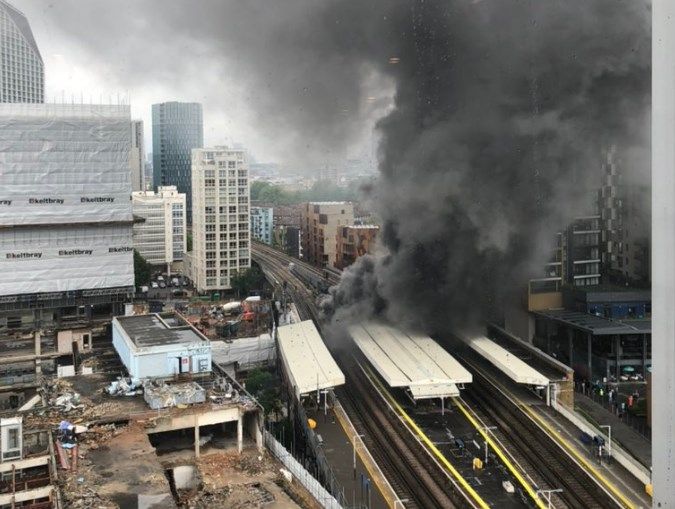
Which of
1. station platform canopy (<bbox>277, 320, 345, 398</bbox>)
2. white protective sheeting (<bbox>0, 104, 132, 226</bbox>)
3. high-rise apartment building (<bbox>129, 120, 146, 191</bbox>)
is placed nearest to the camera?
station platform canopy (<bbox>277, 320, 345, 398</bbox>)

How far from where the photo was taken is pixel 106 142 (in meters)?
19.0

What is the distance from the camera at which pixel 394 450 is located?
11781 millimetres

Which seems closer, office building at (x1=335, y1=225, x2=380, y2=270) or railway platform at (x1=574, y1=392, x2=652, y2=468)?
railway platform at (x1=574, y1=392, x2=652, y2=468)

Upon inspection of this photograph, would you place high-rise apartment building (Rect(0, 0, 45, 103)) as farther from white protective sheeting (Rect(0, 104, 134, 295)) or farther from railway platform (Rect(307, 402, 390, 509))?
railway platform (Rect(307, 402, 390, 509))

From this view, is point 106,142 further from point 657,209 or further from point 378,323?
point 657,209

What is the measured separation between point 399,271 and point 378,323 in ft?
4.83

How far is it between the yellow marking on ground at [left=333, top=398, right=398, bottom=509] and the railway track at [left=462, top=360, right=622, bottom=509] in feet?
7.03

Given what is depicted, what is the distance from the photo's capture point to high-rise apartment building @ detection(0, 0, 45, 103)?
3659 cm

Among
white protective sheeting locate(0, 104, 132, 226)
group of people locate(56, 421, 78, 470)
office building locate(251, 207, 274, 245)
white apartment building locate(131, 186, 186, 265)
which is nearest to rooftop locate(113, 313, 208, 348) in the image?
group of people locate(56, 421, 78, 470)

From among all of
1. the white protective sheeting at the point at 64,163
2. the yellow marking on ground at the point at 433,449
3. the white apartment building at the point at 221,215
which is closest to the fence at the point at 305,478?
the yellow marking on ground at the point at 433,449

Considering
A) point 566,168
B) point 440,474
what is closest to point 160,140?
point 566,168

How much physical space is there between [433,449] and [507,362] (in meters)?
3.90

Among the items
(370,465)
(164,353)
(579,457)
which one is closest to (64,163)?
(164,353)

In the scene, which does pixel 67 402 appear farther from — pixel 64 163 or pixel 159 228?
pixel 159 228
